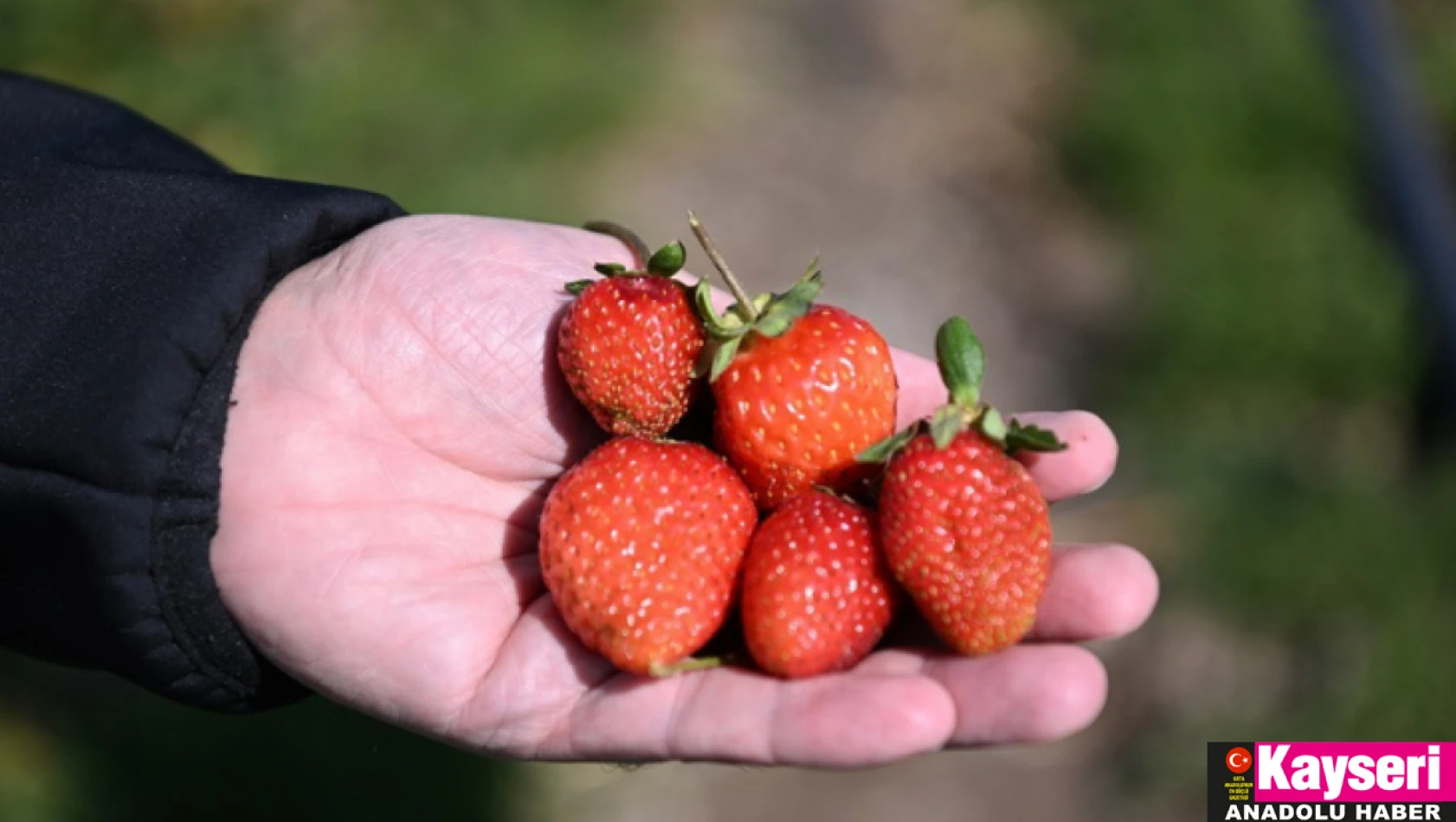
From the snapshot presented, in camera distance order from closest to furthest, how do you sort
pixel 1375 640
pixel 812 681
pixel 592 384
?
pixel 812 681, pixel 592 384, pixel 1375 640

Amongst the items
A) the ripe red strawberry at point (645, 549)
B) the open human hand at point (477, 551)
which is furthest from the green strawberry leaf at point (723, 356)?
the open human hand at point (477, 551)

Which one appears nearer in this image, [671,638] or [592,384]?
[671,638]

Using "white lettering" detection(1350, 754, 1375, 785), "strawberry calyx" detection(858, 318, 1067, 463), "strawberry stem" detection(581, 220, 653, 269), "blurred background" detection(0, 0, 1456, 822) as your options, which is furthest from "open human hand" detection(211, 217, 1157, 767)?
"white lettering" detection(1350, 754, 1375, 785)

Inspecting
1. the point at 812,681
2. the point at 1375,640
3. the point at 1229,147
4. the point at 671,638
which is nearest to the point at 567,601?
the point at 671,638

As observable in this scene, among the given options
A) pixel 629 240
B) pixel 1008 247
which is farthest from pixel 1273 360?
pixel 629 240

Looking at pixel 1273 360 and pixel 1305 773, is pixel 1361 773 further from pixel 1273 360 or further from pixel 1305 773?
pixel 1273 360

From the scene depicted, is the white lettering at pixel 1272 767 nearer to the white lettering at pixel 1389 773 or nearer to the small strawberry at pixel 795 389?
the white lettering at pixel 1389 773

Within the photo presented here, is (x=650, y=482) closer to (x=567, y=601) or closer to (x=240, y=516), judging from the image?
(x=567, y=601)
